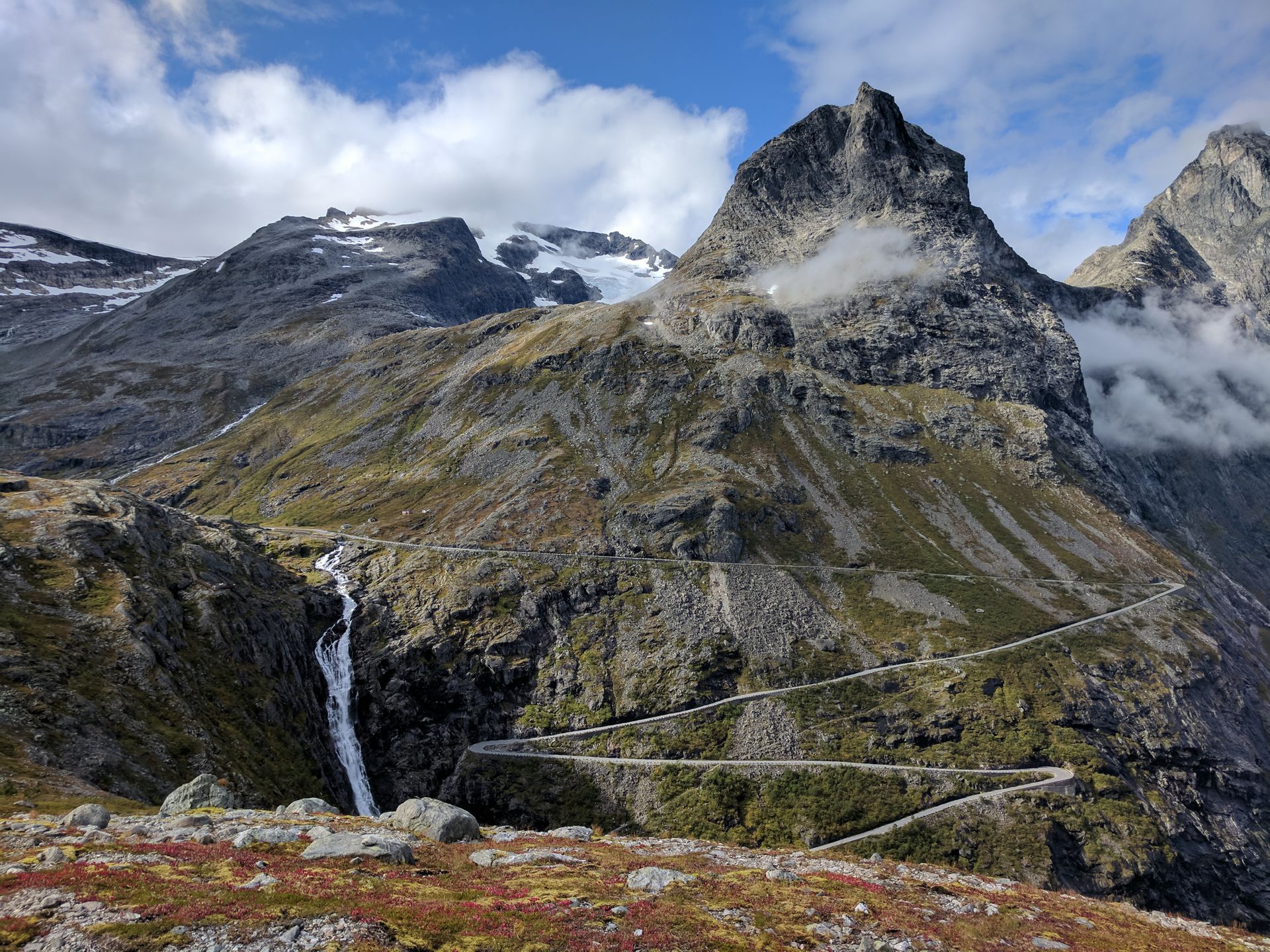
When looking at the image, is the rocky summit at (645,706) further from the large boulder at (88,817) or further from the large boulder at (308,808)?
the large boulder at (308,808)

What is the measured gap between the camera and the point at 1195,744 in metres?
115

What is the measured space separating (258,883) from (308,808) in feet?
69.6

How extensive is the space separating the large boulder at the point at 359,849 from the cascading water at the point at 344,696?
6702 cm

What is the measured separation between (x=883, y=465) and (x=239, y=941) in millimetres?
190560

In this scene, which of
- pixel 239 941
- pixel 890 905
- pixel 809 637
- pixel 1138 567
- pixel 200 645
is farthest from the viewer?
pixel 1138 567

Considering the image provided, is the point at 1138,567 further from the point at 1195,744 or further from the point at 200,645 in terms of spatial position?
the point at 200,645

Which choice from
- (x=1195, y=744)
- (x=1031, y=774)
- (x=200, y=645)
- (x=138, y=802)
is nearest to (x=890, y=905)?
(x=138, y=802)

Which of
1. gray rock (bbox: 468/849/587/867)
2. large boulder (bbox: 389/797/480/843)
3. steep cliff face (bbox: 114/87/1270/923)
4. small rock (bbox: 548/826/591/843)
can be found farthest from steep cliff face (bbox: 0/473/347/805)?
gray rock (bbox: 468/849/587/867)

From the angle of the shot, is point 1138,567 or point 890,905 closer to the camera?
point 890,905

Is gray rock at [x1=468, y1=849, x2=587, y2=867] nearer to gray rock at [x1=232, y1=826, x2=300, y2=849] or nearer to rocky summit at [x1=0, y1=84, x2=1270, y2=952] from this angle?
rocky summit at [x1=0, y1=84, x2=1270, y2=952]

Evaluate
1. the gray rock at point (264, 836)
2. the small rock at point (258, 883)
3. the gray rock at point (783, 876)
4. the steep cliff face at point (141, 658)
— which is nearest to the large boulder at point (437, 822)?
the gray rock at point (264, 836)

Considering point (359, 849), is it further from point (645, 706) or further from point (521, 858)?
point (645, 706)

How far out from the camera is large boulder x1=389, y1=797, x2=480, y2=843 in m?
39.3

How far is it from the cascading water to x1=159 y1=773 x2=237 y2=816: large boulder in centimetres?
5247
